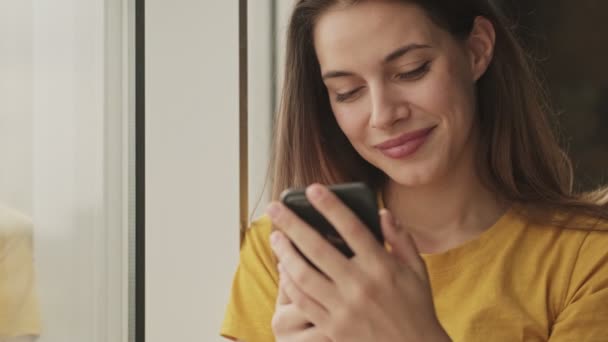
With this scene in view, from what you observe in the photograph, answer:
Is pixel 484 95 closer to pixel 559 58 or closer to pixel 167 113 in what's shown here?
pixel 167 113

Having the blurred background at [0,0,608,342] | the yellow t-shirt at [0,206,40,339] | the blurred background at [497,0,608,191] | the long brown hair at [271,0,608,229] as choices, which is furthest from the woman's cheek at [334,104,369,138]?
the blurred background at [497,0,608,191]

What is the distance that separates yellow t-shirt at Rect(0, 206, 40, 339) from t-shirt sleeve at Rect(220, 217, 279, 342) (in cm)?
35

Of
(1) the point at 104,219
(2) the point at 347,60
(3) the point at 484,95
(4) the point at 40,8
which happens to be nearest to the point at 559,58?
(3) the point at 484,95

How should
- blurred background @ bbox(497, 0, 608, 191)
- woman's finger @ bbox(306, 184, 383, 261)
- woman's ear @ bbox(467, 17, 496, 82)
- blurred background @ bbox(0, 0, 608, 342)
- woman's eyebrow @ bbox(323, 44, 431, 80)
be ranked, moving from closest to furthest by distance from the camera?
woman's finger @ bbox(306, 184, 383, 261)
blurred background @ bbox(0, 0, 608, 342)
woman's eyebrow @ bbox(323, 44, 431, 80)
woman's ear @ bbox(467, 17, 496, 82)
blurred background @ bbox(497, 0, 608, 191)

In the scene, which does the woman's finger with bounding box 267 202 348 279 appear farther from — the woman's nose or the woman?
the woman's nose

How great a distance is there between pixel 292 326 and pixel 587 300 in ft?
1.50

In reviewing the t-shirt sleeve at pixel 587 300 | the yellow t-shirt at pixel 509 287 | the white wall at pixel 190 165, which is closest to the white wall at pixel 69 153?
the white wall at pixel 190 165

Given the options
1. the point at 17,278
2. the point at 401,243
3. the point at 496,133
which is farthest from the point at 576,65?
the point at 17,278

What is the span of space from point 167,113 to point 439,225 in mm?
481

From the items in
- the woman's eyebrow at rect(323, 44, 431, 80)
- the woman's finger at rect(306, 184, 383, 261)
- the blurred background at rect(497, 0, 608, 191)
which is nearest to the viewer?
the woman's finger at rect(306, 184, 383, 261)

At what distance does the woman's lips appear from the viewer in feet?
3.80

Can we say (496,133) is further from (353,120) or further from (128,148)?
(128,148)

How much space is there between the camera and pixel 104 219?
4.09 ft

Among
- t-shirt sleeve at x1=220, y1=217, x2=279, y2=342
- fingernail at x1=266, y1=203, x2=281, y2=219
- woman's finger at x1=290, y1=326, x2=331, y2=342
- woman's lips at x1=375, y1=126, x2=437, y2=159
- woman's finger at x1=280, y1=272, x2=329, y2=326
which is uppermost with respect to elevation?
woman's lips at x1=375, y1=126, x2=437, y2=159
